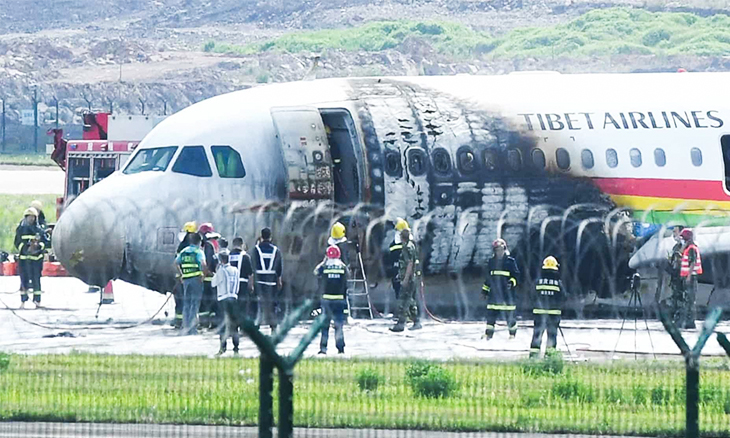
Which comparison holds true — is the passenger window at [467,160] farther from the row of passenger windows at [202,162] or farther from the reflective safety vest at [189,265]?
the reflective safety vest at [189,265]

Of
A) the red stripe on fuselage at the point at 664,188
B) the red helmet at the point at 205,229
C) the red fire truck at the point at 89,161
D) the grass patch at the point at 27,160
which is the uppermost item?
the grass patch at the point at 27,160

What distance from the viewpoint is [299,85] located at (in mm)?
29062

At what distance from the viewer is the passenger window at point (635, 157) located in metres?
28.5

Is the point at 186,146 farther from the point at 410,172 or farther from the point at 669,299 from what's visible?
the point at 669,299

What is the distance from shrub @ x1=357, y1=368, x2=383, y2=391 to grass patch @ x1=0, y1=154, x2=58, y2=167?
231ft

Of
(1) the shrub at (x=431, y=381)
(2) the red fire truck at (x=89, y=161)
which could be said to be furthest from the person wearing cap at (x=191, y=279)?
(2) the red fire truck at (x=89, y=161)

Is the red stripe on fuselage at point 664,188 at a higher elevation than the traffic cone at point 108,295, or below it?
higher

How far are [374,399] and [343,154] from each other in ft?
34.6

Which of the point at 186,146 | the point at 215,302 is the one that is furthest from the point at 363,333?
the point at 186,146

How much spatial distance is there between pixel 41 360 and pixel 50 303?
11.7 m

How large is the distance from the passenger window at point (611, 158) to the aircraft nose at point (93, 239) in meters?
7.55

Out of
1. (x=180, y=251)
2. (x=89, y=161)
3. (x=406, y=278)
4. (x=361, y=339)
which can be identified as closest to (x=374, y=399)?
(x=361, y=339)

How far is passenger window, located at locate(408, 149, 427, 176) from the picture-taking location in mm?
27609

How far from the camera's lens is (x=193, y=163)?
27734mm
